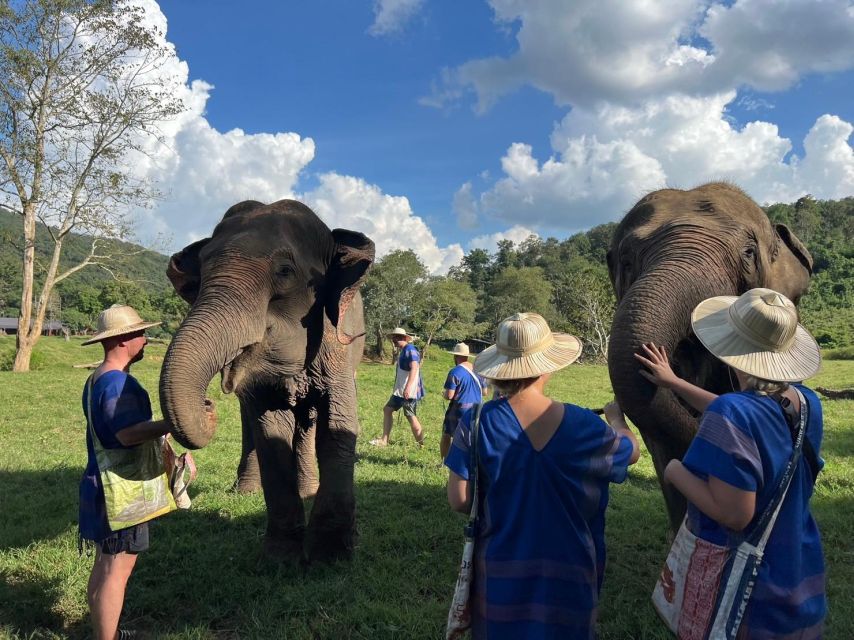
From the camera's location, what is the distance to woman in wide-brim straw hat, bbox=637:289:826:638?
1.90 metres

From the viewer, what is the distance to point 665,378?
2627 millimetres

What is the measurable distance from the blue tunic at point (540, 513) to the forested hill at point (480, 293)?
14.0 meters

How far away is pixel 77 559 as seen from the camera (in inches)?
180

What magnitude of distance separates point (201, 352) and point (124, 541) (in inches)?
42.0

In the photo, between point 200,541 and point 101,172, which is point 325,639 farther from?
point 101,172

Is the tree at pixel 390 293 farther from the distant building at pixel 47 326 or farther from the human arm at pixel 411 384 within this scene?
the distant building at pixel 47 326

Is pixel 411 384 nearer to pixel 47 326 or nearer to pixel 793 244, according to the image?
pixel 793 244

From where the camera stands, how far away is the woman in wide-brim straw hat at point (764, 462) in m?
1.90

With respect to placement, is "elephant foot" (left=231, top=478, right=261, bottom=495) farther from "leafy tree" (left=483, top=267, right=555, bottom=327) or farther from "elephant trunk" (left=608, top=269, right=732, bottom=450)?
"leafy tree" (left=483, top=267, right=555, bottom=327)

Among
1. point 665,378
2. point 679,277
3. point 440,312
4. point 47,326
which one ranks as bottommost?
point 665,378

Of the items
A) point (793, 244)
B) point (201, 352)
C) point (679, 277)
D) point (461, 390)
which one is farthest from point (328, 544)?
point (793, 244)

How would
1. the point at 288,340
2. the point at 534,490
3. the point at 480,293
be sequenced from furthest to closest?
the point at 480,293 < the point at 288,340 < the point at 534,490

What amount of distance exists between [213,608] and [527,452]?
111 inches

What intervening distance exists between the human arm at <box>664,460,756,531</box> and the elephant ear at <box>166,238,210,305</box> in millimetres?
3576
